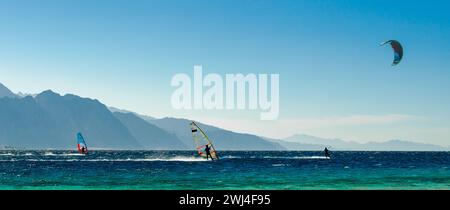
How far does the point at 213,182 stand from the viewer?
45656 millimetres
